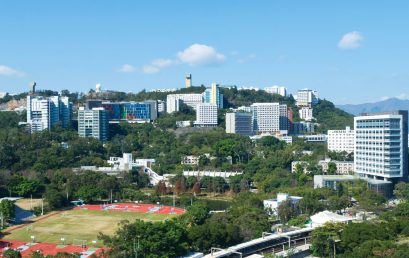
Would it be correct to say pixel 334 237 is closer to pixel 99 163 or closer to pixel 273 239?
pixel 273 239

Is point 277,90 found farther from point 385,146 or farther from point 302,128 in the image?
A: point 385,146

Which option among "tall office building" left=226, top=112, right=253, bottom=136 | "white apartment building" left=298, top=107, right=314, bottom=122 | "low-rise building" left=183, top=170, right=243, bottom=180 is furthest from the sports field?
"white apartment building" left=298, top=107, right=314, bottom=122

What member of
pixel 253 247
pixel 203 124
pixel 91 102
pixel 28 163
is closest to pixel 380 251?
pixel 253 247

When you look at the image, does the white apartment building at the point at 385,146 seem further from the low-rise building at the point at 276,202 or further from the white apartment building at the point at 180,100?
the white apartment building at the point at 180,100

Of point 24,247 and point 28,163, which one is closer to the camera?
point 24,247

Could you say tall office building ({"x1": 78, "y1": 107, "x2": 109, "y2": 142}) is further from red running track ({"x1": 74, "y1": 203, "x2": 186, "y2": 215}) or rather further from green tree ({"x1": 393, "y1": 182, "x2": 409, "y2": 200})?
green tree ({"x1": 393, "y1": 182, "x2": 409, "y2": 200})

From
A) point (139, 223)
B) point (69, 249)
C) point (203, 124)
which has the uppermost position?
point (203, 124)

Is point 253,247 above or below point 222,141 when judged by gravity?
below
